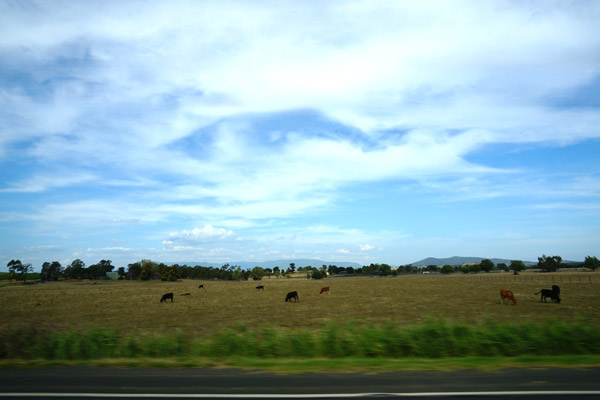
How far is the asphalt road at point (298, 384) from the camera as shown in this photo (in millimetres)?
7074

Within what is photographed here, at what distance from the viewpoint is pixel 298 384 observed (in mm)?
7762

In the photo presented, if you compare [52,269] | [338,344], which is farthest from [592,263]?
[52,269]

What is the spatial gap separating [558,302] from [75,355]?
136 feet

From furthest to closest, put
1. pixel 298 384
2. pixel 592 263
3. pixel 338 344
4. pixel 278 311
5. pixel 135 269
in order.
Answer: pixel 592 263 < pixel 135 269 < pixel 278 311 < pixel 338 344 < pixel 298 384

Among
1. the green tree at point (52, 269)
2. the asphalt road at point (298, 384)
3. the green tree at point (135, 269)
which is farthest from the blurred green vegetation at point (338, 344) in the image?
the green tree at point (52, 269)

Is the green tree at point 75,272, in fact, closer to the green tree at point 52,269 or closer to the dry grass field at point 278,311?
the green tree at point 52,269

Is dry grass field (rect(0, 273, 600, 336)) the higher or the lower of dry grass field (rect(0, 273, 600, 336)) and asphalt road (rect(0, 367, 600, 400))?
the lower

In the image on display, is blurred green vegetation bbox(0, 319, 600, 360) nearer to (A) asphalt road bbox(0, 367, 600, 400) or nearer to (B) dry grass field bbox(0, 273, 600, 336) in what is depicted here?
(A) asphalt road bbox(0, 367, 600, 400)

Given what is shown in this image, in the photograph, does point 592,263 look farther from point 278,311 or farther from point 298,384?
point 298,384

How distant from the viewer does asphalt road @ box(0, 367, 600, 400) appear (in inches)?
279

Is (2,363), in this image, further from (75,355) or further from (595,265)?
(595,265)

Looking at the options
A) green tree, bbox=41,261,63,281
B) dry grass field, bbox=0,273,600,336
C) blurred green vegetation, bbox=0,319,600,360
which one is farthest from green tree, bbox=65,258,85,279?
blurred green vegetation, bbox=0,319,600,360

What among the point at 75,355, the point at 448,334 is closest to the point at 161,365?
the point at 75,355

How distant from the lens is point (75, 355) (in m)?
11.0
